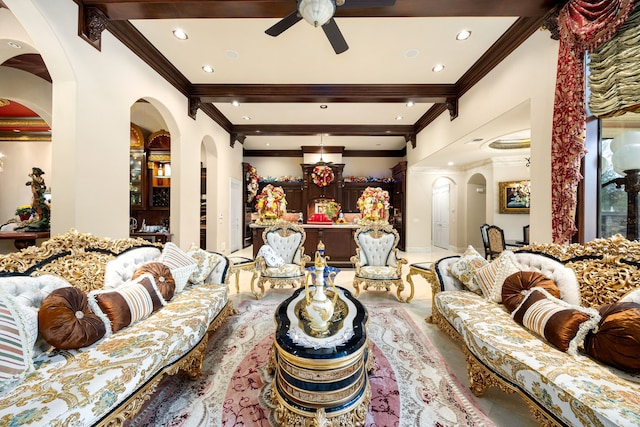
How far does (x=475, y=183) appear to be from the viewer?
7789mm

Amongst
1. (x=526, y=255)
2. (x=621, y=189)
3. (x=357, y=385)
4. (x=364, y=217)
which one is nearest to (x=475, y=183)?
(x=364, y=217)

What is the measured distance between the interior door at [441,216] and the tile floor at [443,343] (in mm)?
4385

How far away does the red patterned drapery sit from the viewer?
207 centimetres

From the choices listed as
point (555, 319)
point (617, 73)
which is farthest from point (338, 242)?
point (617, 73)

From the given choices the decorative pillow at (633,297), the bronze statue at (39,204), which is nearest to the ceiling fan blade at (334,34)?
the decorative pillow at (633,297)

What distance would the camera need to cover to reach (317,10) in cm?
196

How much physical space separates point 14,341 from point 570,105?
439 cm

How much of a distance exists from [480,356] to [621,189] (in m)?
2.24

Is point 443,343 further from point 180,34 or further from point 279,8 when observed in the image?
point 180,34

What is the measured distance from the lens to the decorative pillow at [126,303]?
5.53 feet

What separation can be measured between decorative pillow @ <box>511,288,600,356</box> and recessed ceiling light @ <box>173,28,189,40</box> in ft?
15.1

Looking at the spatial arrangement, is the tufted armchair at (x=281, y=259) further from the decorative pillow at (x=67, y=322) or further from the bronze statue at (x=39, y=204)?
the bronze statue at (x=39, y=204)

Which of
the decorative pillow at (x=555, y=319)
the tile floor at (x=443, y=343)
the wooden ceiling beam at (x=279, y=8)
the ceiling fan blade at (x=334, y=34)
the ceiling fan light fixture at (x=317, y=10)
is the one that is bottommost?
the tile floor at (x=443, y=343)

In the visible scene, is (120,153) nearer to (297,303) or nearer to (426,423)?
(297,303)
